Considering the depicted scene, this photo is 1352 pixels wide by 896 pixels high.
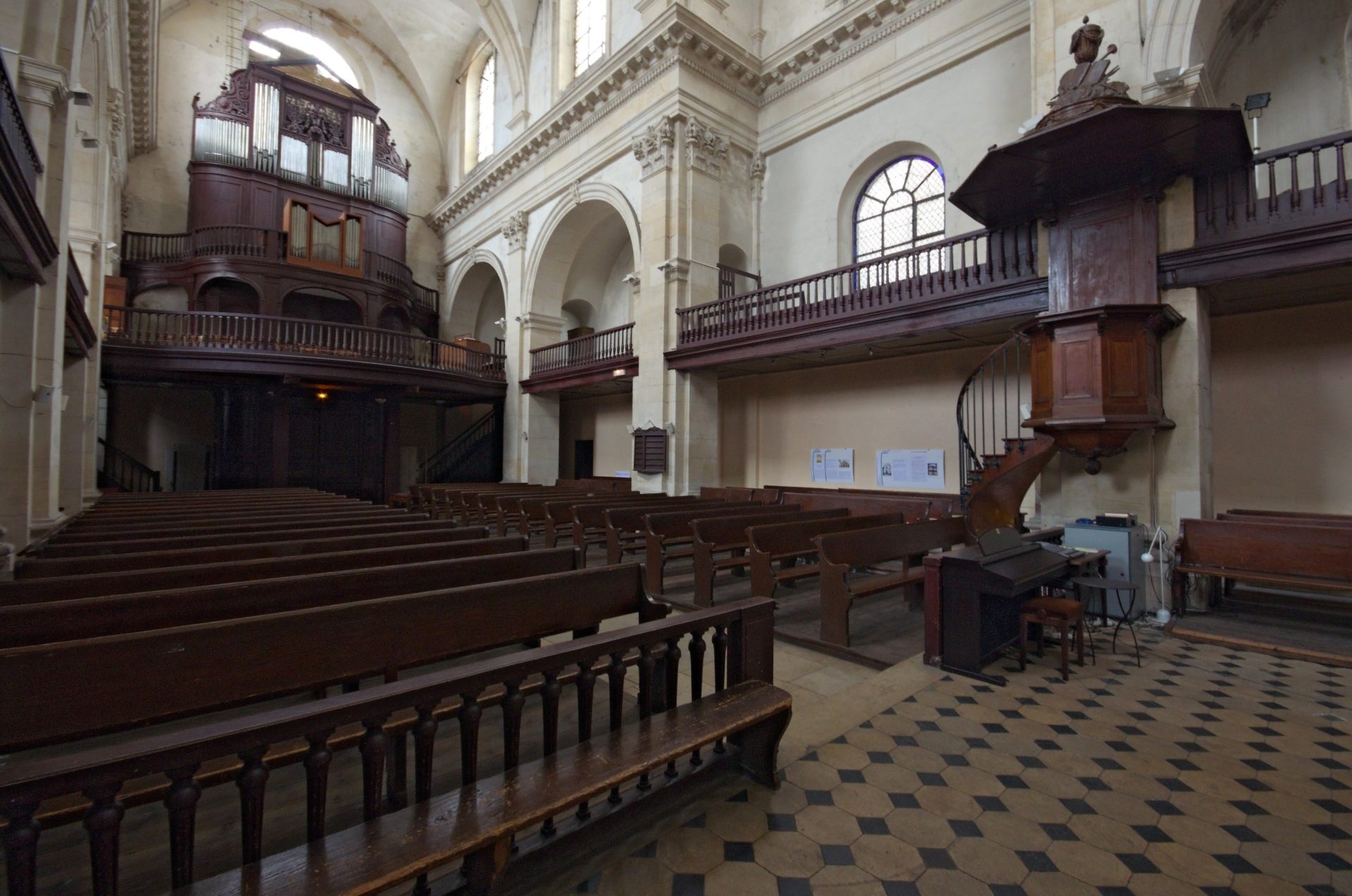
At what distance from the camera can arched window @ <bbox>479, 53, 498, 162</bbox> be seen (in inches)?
721

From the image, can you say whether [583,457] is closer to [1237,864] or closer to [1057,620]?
[1057,620]

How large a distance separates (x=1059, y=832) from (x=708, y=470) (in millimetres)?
9479

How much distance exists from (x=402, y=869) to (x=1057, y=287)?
742cm

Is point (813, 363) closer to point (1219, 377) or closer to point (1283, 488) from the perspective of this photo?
point (1219, 377)

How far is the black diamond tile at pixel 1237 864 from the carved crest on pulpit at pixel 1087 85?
5.57 m

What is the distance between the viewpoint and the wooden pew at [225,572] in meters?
2.50

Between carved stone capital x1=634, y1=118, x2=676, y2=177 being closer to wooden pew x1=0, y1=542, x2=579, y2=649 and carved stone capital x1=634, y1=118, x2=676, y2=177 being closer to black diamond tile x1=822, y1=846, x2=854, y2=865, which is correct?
wooden pew x1=0, y1=542, x2=579, y2=649

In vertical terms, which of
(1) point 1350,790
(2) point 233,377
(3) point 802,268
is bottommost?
(1) point 1350,790

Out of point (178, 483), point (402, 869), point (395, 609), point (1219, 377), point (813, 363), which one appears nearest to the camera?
point (402, 869)

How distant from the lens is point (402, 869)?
4.83ft

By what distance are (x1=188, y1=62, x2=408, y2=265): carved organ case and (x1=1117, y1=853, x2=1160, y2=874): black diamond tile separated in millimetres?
18245

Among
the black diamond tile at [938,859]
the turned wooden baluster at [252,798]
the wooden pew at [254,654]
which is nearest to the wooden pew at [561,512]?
the wooden pew at [254,654]

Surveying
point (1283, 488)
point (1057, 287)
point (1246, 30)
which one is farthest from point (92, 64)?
point (1283, 488)

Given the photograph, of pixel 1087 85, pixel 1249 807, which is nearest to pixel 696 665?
pixel 1249 807
